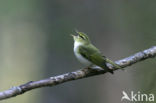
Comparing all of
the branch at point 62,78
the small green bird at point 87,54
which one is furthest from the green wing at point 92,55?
the branch at point 62,78

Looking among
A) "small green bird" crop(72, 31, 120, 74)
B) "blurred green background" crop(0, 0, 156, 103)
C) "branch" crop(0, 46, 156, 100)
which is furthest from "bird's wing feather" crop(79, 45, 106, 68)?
"blurred green background" crop(0, 0, 156, 103)

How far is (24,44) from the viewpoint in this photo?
13875 mm

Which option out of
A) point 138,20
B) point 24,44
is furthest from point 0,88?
→ point 138,20

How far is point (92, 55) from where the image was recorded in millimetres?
4422

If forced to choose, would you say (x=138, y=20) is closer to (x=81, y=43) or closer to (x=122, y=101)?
(x=122, y=101)

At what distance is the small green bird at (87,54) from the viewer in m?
4.21

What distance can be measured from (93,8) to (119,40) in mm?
663

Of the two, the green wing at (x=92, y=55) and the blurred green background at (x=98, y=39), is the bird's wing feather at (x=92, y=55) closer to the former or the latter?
the green wing at (x=92, y=55)

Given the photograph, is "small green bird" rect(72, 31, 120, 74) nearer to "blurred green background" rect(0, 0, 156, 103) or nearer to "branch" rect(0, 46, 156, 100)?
"branch" rect(0, 46, 156, 100)

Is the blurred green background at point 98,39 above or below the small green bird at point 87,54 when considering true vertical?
above

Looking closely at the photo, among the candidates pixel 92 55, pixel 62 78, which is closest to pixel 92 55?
pixel 92 55

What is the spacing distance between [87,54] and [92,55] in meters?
0.06

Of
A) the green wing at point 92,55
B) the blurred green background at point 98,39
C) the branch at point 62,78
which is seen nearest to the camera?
the branch at point 62,78

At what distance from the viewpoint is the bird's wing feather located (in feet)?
13.8
